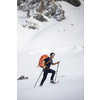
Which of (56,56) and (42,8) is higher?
(42,8)

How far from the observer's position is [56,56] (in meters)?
8.20

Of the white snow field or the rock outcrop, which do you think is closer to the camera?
the white snow field

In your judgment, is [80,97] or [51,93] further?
[51,93]

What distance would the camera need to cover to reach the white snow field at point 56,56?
265 cm

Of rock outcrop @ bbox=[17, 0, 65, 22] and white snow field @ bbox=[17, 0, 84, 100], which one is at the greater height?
rock outcrop @ bbox=[17, 0, 65, 22]

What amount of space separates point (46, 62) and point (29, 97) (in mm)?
1081

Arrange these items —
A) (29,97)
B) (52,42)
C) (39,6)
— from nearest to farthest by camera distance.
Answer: (29,97) < (52,42) < (39,6)

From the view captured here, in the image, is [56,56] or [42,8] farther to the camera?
[42,8]

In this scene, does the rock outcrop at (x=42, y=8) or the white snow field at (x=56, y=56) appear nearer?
the white snow field at (x=56, y=56)

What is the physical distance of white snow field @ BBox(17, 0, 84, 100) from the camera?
265 cm

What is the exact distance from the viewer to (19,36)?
14352 mm
